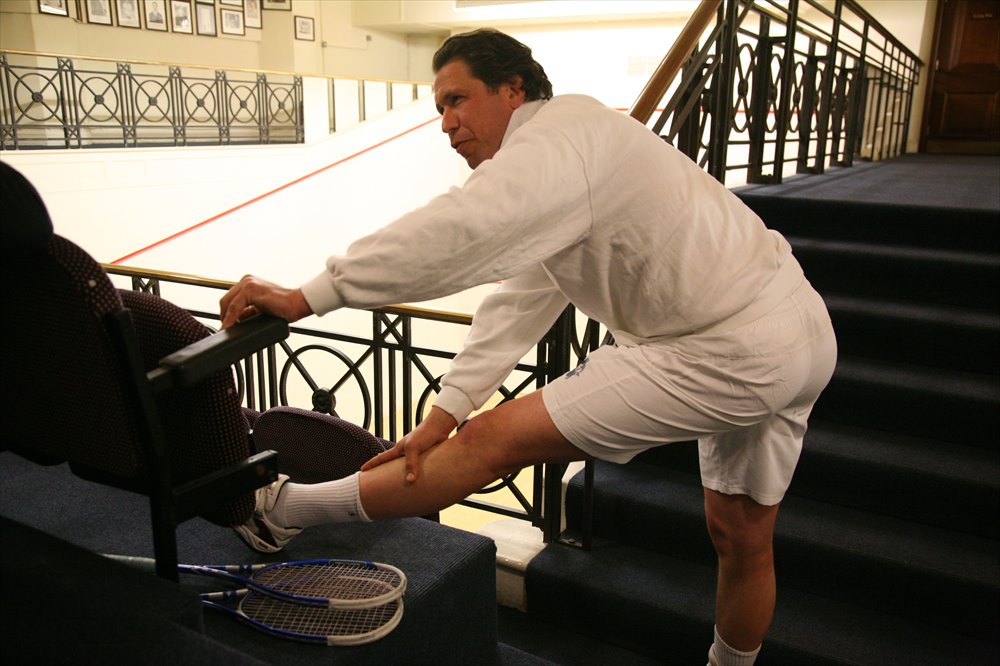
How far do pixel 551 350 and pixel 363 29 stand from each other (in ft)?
44.3

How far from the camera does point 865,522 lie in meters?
2.24

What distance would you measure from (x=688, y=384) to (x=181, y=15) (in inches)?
475

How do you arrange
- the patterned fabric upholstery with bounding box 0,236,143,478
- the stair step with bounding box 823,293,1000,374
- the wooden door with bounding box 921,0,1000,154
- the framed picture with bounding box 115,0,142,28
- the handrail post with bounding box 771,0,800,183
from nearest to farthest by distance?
1. the patterned fabric upholstery with bounding box 0,236,143,478
2. the stair step with bounding box 823,293,1000,374
3. the handrail post with bounding box 771,0,800,183
4. the wooden door with bounding box 921,0,1000,154
5. the framed picture with bounding box 115,0,142,28

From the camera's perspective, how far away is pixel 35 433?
1197mm

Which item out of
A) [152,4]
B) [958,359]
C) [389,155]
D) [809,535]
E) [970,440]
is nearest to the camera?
[809,535]

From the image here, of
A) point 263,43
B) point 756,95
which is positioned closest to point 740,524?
point 756,95

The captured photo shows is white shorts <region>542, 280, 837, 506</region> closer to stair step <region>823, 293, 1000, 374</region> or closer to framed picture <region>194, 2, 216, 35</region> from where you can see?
stair step <region>823, 293, 1000, 374</region>

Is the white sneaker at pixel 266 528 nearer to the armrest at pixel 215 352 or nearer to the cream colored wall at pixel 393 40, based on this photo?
the armrest at pixel 215 352

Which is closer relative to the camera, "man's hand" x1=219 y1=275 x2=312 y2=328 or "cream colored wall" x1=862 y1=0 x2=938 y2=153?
"man's hand" x1=219 y1=275 x2=312 y2=328

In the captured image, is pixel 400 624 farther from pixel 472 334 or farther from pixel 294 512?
pixel 472 334

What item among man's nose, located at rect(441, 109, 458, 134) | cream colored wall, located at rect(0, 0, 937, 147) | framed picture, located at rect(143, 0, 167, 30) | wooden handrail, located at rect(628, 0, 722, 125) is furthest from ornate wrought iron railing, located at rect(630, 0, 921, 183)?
framed picture, located at rect(143, 0, 167, 30)

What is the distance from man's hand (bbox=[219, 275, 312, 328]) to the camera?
3.74ft

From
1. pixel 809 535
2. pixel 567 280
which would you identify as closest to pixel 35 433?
pixel 567 280

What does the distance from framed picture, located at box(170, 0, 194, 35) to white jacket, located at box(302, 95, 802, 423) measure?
11.7m
